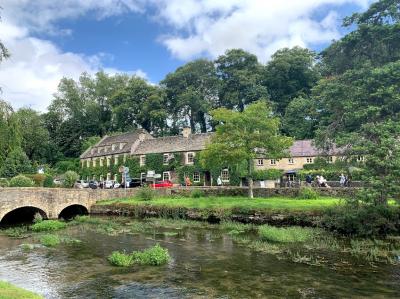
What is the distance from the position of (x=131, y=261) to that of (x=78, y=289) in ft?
13.7

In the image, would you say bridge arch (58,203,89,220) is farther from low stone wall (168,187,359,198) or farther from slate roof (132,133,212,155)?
slate roof (132,133,212,155)

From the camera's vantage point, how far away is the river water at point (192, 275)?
14414 millimetres

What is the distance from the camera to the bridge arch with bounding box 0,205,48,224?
37.9 metres

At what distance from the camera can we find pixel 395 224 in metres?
25.6

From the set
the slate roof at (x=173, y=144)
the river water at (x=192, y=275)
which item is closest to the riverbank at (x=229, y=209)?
the river water at (x=192, y=275)

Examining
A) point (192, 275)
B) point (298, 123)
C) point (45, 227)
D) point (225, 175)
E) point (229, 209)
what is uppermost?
point (298, 123)

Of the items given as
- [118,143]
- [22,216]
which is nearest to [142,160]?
[118,143]

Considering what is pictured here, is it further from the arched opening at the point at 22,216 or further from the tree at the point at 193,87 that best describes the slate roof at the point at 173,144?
the arched opening at the point at 22,216

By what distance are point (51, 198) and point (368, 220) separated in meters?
28.4

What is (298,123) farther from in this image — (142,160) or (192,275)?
(192,275)

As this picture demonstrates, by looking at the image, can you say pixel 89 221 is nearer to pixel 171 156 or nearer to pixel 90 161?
pixel 171 156

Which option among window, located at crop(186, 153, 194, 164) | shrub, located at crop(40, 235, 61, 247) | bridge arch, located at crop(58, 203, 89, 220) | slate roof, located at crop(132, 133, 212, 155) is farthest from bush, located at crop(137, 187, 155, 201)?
shrub, located at crop(40, 235, 61, 247)

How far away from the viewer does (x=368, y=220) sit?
25281 millimetres

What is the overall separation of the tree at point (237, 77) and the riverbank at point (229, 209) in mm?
43530
